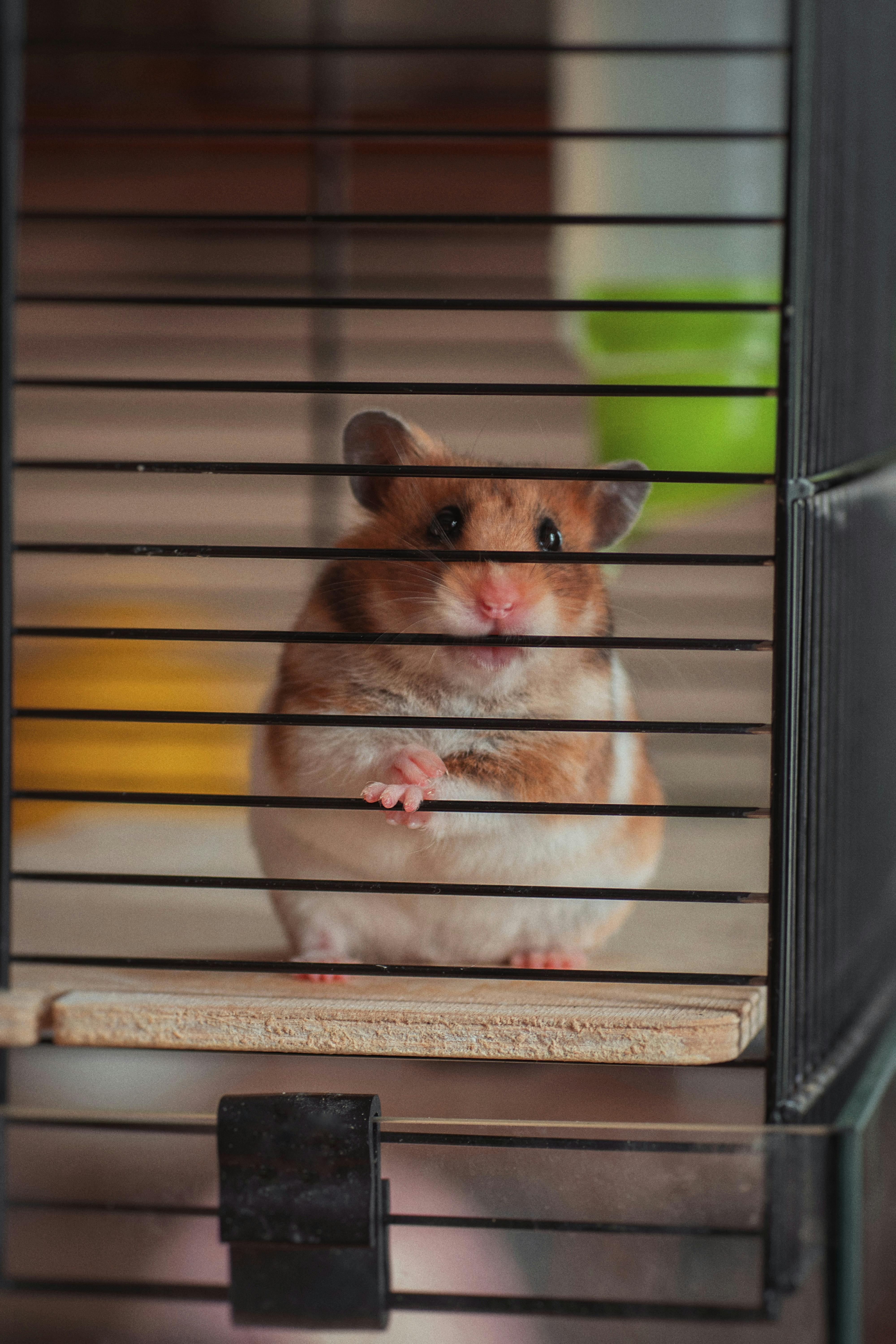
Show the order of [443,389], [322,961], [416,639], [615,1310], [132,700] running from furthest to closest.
Result: [132,700] < [322,961] < [416,639] < [443,389] < [615,1310]

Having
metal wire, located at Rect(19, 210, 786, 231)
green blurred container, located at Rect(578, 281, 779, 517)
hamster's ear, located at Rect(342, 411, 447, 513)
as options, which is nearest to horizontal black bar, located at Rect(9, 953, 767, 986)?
hamster's ear, located at Rect(342, 411, 447, 513)

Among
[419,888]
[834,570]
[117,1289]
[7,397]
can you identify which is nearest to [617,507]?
[834,570]

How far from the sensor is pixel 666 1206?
3.05ft

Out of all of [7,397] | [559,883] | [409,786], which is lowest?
[559,883]

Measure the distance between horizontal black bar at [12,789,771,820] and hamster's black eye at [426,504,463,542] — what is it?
0.81 ft

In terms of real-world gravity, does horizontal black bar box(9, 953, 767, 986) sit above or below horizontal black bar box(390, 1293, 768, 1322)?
above

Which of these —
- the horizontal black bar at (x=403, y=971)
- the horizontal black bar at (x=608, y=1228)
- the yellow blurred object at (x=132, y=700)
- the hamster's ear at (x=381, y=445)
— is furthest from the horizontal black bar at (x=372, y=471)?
the yellow blurred object at (x=132, y=700)

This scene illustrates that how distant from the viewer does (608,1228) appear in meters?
0.93

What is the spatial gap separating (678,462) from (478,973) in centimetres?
110

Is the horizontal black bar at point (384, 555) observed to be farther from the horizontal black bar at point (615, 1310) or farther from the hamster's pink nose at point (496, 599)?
the horizontal black bar at point (615, 1310)

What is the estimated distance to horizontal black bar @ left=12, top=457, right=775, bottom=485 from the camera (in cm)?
102

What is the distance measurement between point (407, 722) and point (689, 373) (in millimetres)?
980

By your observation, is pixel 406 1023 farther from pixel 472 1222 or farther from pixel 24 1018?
pixel 24 1018

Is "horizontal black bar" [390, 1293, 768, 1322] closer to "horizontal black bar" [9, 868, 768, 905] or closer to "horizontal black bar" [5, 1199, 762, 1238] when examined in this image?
"horizontal black bar" [5, 1199, 762, 1238]
